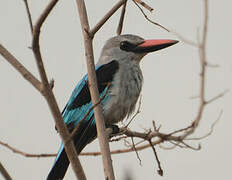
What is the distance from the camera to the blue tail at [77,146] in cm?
394

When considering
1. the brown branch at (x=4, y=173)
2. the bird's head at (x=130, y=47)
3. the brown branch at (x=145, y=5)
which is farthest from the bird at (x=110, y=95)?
the brown branch at (x=4, y=173)

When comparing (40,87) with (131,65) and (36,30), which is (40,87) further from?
(131,65)

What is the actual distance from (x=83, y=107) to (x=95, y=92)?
1.59 m

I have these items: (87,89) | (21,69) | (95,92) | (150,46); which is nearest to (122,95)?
(87,89)

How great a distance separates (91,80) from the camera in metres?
2.93

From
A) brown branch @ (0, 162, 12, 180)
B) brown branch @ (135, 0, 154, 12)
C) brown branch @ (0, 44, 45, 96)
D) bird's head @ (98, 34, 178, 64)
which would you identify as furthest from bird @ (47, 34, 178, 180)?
brown branch @ (0, 162, 12, 180)

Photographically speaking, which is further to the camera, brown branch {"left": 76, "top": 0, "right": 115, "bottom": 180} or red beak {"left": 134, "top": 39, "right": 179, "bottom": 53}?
red beak {"left": 134, "top": 39, "right": 179, "bottom": 53}

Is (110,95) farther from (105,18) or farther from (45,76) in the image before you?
(45,76)

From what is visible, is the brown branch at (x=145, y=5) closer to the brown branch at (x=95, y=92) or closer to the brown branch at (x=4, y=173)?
the brown branch at (x=95, y=92)

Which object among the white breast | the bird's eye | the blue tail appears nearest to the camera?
the blue tail

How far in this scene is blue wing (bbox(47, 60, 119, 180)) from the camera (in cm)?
419

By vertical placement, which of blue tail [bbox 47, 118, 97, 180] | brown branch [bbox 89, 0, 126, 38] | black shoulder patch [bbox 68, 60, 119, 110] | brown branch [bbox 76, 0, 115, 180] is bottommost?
blue tail [bbox 47, 118, 97, 180]

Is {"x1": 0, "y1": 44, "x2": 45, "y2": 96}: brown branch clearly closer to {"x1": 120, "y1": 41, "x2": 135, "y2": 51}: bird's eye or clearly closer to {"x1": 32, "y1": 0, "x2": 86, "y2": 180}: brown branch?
{"x1": 32, "y1": 0, "x2": 86, "y2": 180}: brown branch

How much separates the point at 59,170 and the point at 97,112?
4.01ft
